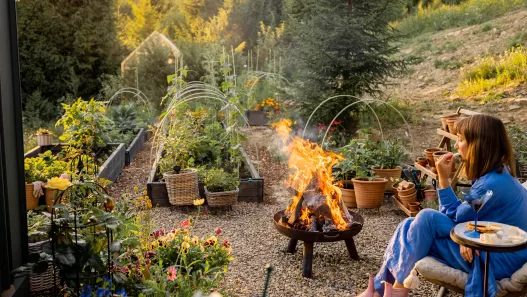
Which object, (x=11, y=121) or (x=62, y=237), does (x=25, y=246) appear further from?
(x=11, y=121)

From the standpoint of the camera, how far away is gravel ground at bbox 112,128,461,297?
12.9ft

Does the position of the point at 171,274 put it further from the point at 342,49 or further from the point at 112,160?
the point at 342,49

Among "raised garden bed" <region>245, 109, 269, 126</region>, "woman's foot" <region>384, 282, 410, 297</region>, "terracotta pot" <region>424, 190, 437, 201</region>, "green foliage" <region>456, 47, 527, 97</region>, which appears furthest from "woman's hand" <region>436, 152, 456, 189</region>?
"raised garden bed" <region>245, 109, 269, 126</region>

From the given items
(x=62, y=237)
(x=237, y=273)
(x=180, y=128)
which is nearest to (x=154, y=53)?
(x=180, y=128)

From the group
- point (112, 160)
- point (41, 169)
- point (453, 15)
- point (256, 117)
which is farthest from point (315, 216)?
point (453, 15)

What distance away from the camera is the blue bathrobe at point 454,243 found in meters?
2.99

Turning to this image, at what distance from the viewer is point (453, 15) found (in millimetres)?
17750

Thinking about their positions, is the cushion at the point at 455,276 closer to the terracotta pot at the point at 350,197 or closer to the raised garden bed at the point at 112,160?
the terracotta pot at the point at 350,197

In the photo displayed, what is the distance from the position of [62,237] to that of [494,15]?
16.3 metres

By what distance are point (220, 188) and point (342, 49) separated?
3.54 m

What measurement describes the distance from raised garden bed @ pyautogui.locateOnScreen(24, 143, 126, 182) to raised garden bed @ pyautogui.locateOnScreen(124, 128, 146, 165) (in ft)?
0.53

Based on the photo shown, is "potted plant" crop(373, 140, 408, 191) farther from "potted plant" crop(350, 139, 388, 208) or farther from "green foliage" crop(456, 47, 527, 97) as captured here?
"green foliage" crop(456, 47, 527, 97)

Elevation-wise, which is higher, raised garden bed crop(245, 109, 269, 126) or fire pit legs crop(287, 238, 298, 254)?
raised garden bed crop(245, 109, 269, 126)

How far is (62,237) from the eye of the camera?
114 inches
